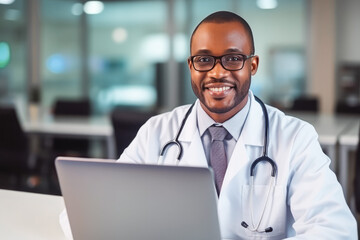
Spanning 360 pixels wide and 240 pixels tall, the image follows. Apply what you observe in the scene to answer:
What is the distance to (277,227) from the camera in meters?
1.18

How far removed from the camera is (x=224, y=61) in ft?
3.77

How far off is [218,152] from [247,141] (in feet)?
0.25

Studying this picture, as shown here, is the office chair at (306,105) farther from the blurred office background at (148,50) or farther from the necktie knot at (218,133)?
the necktie knot at (218,133)

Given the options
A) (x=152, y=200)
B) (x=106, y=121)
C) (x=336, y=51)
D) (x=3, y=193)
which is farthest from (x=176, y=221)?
(x=336, y=51)

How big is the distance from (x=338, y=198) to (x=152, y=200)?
1.42 ft

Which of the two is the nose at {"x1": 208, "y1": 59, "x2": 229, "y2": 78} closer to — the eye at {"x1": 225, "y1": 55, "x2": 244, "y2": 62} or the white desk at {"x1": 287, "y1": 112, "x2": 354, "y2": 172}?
the eye at {"x1": 225, "y1": 55, "x2": 244, "y2": 62}

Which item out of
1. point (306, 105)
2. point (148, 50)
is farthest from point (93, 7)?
point (306, 105)

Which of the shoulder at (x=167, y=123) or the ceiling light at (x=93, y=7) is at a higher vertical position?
the ceiling light at (x=93, y=7)

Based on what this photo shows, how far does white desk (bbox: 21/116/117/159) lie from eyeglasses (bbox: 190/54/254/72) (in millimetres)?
1934

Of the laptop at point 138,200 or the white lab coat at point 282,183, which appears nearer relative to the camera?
the laptop at point 138,200

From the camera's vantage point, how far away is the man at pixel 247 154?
3.65 feet

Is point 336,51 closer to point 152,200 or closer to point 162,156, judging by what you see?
point 162,156

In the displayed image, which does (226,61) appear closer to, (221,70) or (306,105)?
(221,70)

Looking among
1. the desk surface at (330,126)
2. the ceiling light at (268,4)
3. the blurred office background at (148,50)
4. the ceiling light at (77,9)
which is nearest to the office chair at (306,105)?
the desk surface at (330,126)
